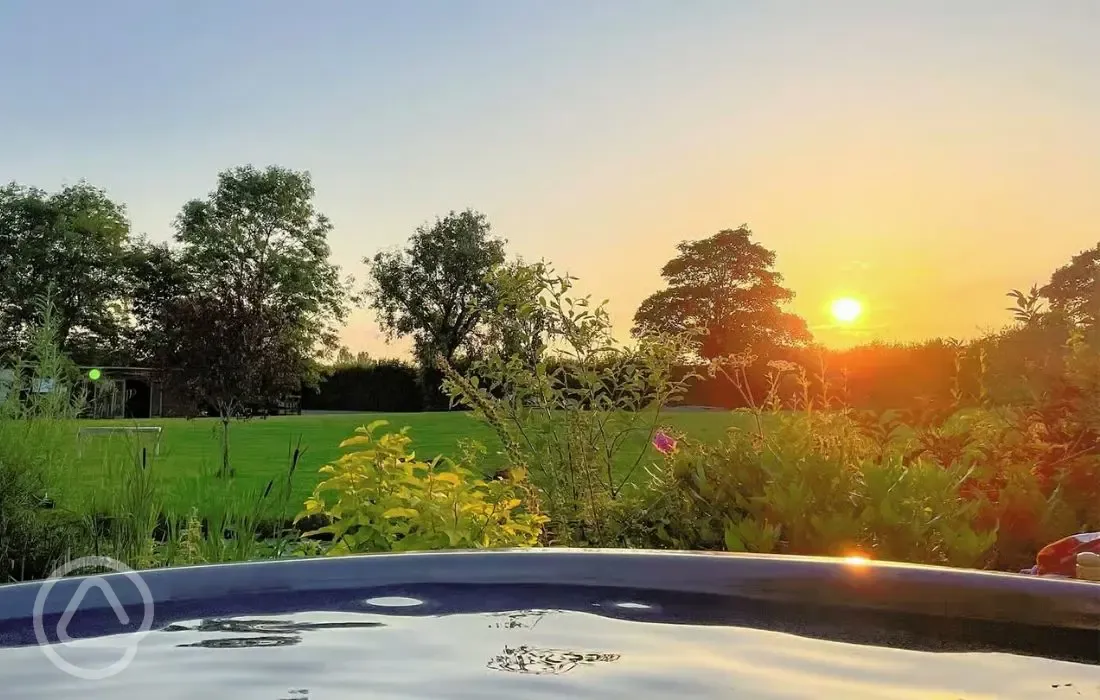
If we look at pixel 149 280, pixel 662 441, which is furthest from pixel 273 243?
pixel 662 441

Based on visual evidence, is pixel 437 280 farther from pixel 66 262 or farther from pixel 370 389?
pixel 66 262

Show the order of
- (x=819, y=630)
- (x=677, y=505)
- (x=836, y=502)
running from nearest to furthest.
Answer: (x=819, y=630) → (x=836, y=502) → (x=677, y=505)

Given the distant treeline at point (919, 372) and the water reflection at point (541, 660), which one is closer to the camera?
the water reflection at point (541, 660)

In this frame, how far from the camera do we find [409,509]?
2.88m

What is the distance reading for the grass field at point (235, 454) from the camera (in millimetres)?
3746

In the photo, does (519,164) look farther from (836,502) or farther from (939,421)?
(836,502)

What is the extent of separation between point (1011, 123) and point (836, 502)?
4.04 meters

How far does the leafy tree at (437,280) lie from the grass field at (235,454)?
9.11 meters

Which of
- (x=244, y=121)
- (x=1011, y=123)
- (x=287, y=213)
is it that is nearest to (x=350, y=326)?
(x=287, y=213)

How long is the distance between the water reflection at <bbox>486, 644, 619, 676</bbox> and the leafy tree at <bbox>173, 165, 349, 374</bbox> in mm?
30237

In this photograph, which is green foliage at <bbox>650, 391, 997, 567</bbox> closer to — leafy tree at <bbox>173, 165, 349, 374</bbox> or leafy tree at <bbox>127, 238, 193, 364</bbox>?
leafy tree at <bbox>173, 165, 349, 374</bbox>

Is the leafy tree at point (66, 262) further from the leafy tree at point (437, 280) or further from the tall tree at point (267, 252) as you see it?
the leafy tree at point (437, 280)

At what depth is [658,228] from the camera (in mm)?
8281

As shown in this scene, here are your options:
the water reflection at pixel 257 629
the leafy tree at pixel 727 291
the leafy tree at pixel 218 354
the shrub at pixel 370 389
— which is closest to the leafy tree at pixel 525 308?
the water reflection at pixel 257 629
